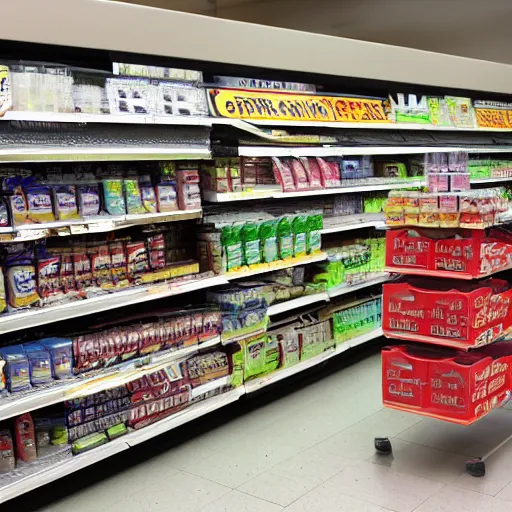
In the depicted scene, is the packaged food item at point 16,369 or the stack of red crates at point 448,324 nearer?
the packaged food item at point 16,369

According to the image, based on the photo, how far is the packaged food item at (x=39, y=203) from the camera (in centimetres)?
306

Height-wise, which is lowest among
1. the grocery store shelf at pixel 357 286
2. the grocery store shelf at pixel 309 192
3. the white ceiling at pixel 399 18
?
the grocery store shelf at pixel 357 286

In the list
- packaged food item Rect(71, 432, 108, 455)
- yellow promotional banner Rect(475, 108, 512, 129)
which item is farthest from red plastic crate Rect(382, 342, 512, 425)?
yellow promotional banner Rect(475, 108, 512, 129)

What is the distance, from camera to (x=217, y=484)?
3383 millimetres

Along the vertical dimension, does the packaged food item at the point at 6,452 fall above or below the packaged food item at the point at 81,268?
below

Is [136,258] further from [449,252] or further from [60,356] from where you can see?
[449,252]

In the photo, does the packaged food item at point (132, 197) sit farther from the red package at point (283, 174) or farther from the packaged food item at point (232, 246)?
the red package at point (283, 174)

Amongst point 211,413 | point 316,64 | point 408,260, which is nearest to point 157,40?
point 316,64

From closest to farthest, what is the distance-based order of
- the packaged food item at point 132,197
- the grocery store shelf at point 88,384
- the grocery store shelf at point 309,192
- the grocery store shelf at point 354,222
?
the grocery store shelf at point 88,384, the packaged food item at point 132,197, the grocery store shelf at point 309,192, the grocery store shelf at point 354,222

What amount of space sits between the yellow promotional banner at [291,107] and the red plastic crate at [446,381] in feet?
5.16

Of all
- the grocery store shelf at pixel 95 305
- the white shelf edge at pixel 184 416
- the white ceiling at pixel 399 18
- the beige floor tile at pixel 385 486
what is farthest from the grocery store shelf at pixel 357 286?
the white ceiling at pixel 399 18

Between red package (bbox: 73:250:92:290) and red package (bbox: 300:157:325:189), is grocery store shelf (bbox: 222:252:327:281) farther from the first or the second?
red package (bbox: 73:250:92:290)

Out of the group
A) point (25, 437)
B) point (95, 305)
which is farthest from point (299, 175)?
point (25, 437)

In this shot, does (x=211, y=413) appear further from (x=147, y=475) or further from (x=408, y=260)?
(x=408, y=260)
